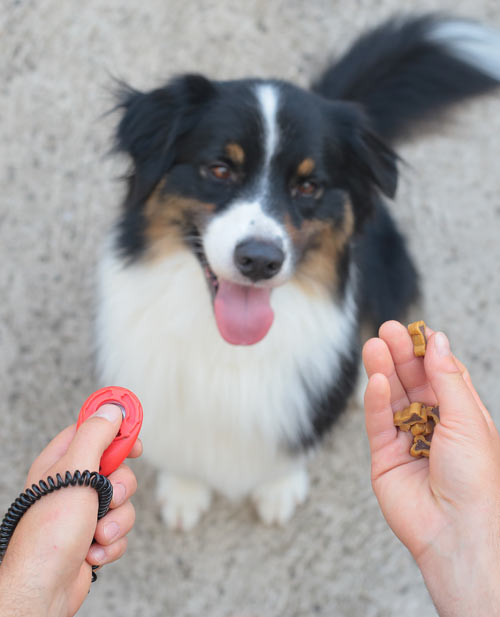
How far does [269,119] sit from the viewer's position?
2021mm

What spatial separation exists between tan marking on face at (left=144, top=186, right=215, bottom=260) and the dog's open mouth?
6 cm

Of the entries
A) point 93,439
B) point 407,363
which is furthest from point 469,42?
point 93,439

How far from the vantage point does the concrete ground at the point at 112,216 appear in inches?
110

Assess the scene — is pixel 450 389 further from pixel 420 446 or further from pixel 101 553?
pixel 101 553

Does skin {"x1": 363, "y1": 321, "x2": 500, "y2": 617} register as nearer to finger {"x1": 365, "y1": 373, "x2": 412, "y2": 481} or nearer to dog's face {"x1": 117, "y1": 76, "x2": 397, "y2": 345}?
finger {"x1": 365, "y1": 373, "x2": 412, "y2": 481}

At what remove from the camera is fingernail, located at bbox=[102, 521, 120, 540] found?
4.62 feet

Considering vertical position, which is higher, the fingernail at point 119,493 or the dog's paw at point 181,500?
the fingernail at point 119,493

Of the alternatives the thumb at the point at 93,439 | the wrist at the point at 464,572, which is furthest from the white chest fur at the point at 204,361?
the wrist at the point at 464,572

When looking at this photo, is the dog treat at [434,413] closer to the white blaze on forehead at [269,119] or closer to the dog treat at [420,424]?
the dog treat at [420,424]

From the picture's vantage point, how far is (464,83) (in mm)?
2680

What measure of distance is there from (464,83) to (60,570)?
2414 mm

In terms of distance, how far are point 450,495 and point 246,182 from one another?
114 cm

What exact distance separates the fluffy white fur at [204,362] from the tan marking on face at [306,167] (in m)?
0.38

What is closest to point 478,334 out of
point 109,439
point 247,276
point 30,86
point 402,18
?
point 402,18
